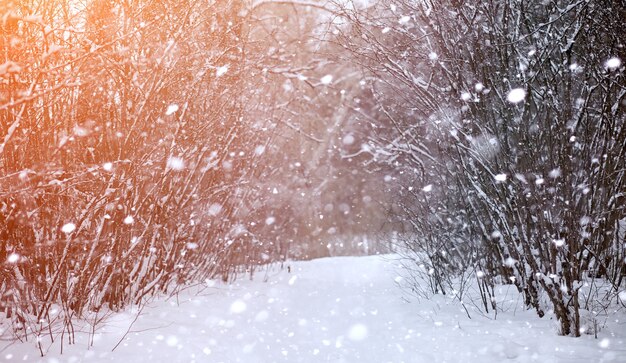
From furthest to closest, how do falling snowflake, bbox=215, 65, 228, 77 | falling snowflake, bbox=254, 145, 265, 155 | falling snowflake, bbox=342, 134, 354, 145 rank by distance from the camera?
falling snowflake, bbox=342, 134, 354, 145, falling snowflake, bbox=254, 145, 265, 155, falling snowflake, bbox=215, 65, 228, 77

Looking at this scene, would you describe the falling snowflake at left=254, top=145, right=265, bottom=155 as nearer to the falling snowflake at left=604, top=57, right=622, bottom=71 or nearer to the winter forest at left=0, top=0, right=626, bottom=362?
the winter forest at left=0, top=0, right=626, bottom=362

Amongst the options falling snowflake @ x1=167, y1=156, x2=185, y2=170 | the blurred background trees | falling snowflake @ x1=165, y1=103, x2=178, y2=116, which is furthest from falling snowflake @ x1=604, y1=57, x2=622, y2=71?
falling snowflake @ x1=167, y1=156, x2=185, y2=170

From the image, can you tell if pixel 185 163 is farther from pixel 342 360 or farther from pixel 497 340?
pixel 497 340

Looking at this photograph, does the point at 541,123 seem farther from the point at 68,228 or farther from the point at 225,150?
the point at 68,228

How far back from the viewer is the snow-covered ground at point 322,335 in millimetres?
3391

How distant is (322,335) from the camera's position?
4871 mm

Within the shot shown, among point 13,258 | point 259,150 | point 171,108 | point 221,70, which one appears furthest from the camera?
point 259,150

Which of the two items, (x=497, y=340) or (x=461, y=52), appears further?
(x=461, y=52)

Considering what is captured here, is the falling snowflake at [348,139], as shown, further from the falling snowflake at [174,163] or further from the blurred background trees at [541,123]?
the falling snowflake at [174,163]

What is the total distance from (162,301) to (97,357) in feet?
9.18

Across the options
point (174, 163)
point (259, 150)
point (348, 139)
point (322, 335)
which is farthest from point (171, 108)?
point (348, 139)

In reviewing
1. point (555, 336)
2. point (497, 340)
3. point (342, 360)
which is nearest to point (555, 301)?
point (555, 336)

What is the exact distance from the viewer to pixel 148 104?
431 centimetres

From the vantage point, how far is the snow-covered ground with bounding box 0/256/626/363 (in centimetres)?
339
